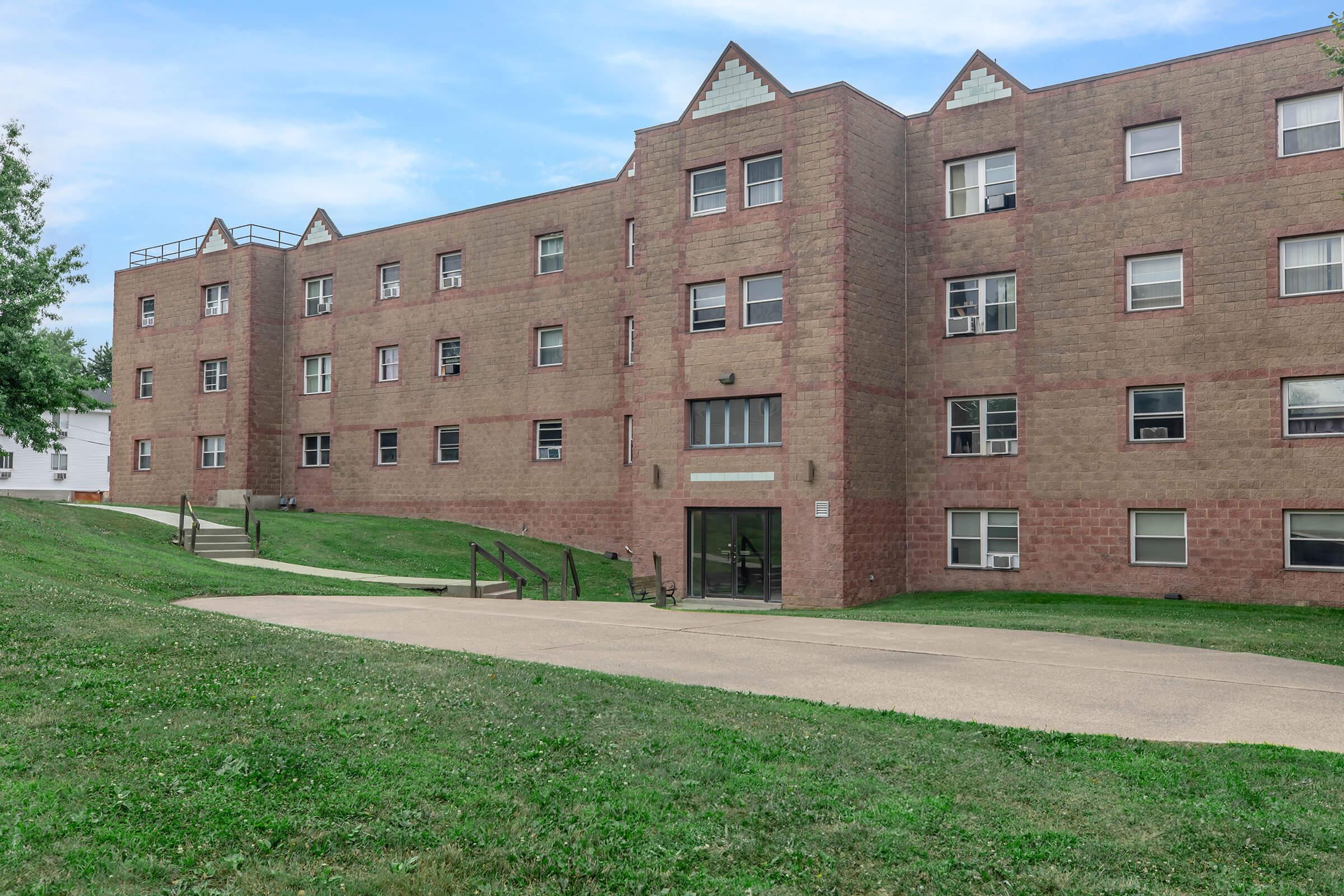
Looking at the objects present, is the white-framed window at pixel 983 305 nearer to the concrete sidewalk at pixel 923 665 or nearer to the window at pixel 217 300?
the concrete sidewalk at pixel 923 665

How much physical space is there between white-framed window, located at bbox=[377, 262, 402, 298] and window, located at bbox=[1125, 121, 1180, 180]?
23969 mm

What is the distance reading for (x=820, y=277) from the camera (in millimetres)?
25859

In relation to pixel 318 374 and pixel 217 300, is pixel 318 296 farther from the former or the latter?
pixel 217 300

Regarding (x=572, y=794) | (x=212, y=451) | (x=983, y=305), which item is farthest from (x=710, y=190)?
(x=212, y=451)

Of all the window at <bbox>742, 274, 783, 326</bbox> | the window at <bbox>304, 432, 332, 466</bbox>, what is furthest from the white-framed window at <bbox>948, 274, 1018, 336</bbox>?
the window at <bbox>304, 432, 332, 466</bbox>

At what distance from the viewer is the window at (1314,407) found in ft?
73.5

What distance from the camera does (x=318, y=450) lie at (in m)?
40.8

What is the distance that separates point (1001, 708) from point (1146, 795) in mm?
2844

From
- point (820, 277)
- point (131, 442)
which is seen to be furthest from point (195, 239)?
point (820, 277)

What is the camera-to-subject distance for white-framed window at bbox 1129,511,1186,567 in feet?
78.4

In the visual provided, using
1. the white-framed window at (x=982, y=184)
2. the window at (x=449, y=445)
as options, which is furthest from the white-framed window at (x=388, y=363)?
the white-framed window at (x=982, y=184)

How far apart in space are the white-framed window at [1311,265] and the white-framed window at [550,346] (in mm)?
19768

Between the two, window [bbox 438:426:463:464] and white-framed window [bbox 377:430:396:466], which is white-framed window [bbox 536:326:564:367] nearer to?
window [bbox 438:426:463:464]

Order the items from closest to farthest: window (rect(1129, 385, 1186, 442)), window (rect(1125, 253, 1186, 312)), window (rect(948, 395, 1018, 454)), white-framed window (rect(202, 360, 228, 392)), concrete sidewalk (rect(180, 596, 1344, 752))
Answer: concrete sidewalk (rect(180, 596, 1344, 752)), window (rect(1129, 385, 1186, 442)), window (rect(1125, 253, 1186, 312)), window (rect(948, 395, 1018, 454)), white-framed window (rect(202, 360, 228, 392))
